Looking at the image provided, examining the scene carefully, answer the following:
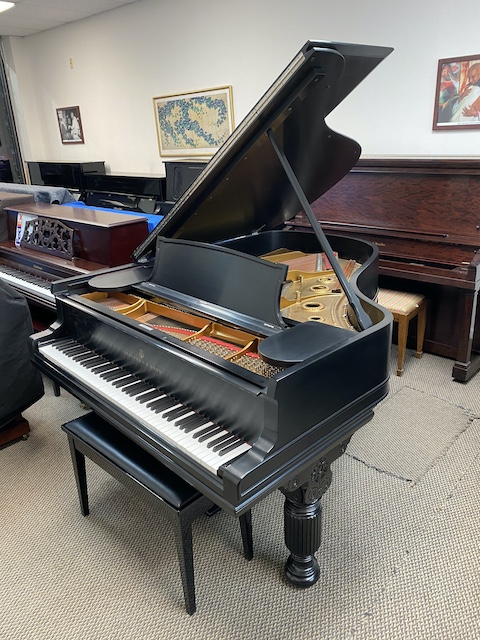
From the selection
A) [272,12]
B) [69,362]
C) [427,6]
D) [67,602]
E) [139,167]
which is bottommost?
[67,602]

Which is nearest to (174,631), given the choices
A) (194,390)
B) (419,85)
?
(194,390)

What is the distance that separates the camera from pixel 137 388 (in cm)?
165

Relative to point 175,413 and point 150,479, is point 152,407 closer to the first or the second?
point 175,413

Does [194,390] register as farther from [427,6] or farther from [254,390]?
[427,6]

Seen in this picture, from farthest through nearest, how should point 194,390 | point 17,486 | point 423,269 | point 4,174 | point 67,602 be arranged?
point 4,174
point 423,269
point 17,486
point 67,602
point 194,390

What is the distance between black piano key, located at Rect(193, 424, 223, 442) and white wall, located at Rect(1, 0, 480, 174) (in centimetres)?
298

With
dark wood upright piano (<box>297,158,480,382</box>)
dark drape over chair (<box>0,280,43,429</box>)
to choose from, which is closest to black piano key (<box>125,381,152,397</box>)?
dark drape over chair (<box>0,280,43,429</box>)

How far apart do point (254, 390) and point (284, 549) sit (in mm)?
913

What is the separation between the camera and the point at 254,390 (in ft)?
4.16

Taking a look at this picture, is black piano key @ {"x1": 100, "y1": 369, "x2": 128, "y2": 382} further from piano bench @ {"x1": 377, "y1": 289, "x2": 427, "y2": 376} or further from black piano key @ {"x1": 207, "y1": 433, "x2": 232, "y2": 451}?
piano bench @ {"x1": 377, "y1": 289, "x2": 427, "y2": 376}

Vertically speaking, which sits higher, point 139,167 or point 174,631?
point 139,167

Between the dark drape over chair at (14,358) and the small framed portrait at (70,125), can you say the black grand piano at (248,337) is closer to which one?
the dark drape over chair at (14,358)

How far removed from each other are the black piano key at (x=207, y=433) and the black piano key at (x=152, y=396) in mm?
262

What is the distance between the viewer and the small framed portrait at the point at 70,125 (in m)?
6.88
